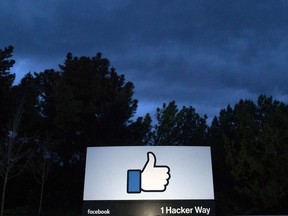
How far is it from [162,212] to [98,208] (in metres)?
1.17

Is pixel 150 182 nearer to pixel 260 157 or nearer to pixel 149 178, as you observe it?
pixel 149 178

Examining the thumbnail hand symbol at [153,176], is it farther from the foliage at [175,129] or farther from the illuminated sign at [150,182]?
the foliage at [175,129]

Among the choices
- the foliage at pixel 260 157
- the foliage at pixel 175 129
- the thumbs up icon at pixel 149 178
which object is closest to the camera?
the thumbs up icon at pixel 149 178

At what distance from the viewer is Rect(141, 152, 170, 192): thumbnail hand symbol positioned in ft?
22.8

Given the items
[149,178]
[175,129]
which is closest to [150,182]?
[149,178]

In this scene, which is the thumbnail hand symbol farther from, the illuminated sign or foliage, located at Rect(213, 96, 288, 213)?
foliage, located at Rect(213, 96, 288, 213)

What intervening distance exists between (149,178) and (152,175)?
0.28 ft

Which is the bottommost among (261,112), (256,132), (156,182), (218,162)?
(156,182)

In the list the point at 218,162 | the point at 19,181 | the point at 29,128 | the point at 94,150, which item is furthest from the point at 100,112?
the point at 94,150

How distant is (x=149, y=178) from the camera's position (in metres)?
6.96

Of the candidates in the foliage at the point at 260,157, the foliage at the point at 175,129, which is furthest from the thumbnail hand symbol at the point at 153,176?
the foliage at the point at 175,129

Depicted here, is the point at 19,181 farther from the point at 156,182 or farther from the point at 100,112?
the point at 156,182

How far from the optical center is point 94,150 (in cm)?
723

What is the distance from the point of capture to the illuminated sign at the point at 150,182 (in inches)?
273
